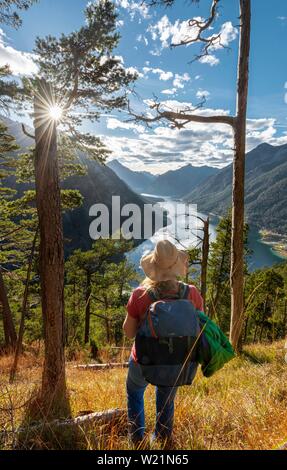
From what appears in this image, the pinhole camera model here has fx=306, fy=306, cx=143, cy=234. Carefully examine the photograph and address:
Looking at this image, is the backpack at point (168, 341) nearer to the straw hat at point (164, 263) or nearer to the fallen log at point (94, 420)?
the straw hat at point (164, 263)

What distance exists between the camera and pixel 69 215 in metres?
126

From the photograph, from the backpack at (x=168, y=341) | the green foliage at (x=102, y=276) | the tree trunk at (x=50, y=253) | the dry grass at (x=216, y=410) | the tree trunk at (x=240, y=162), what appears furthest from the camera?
the green foliage at (x=102, y=276)

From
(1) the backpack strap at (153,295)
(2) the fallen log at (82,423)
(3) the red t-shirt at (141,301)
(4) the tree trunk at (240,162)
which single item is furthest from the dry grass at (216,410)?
(4) the tree trunk at (240,162)

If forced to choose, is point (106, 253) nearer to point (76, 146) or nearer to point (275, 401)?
point (76, 146)

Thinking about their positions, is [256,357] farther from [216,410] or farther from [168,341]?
[168,341]

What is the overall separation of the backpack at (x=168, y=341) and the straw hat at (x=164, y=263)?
192 millimetres

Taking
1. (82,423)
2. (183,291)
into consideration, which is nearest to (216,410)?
(82,423)

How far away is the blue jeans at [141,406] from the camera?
2408 mm

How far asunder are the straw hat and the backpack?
19 centimetres

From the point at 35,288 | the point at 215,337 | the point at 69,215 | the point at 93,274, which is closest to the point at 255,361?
the point at 215,337

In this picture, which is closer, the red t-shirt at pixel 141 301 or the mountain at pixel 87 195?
the red t-shirt at pixel 141 301

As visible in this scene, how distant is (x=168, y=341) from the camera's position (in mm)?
2193

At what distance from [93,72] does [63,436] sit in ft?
24.2

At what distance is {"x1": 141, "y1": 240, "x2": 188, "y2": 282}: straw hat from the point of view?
231 centimetres
